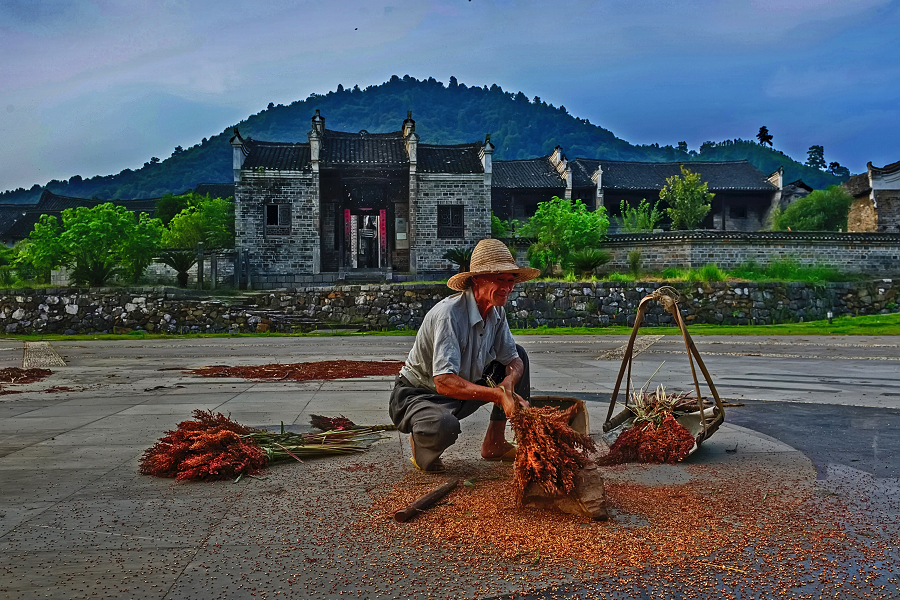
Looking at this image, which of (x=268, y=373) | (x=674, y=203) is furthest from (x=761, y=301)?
(x=268, y=373)

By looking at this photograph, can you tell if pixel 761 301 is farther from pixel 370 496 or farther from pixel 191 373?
pixel 370 496

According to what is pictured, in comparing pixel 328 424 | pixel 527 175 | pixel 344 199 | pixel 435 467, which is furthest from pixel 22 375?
pixel 527 175

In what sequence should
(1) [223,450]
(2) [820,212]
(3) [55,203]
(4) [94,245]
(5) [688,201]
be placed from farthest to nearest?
(3) [55,203] < (5) [688,201] < (2) [820,212] < (4) [94,245] < (1) [223,450]

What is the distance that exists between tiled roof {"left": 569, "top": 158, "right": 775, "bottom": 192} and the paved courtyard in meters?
34.2

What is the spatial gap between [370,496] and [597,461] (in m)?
1.64

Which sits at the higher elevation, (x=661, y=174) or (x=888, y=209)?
(x=661, y=174)

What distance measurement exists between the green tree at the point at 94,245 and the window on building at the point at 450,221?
1291cm

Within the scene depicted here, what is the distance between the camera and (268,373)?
10680 millimetres

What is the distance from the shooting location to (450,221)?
1341 inches

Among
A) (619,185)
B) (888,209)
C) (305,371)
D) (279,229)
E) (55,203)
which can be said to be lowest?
(305,371)

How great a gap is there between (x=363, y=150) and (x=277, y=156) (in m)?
4.15

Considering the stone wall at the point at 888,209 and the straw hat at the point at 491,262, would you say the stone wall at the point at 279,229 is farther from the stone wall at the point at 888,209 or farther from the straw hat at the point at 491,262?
the stone wall at the point at 888,209

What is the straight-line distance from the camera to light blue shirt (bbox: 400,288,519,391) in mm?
4281

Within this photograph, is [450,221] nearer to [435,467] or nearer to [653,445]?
[653,445]
